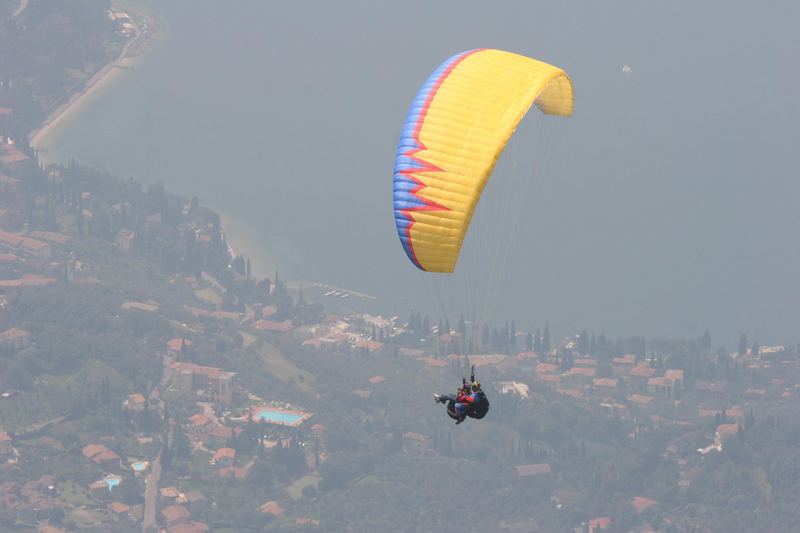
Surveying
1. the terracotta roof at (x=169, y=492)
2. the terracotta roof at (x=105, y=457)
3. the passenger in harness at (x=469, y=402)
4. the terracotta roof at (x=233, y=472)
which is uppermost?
the passenger in harness at (x=469, y=402)

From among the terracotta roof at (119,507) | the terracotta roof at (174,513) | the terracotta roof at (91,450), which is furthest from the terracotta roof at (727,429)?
the terracotta roof at (119,507)

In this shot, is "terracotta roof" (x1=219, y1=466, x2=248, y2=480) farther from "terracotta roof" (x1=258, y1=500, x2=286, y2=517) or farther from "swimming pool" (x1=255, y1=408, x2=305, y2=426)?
"swimming pool" (x1=255, y1=408, x2=305, y2=426)

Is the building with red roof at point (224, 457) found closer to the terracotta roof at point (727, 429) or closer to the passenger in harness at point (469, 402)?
the terracotta roof at point (727, 429)

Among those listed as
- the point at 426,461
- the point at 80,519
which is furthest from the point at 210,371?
the point at 80,519

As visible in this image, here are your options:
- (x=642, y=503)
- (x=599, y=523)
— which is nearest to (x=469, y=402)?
(x=599, y=523)

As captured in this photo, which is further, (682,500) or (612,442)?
(612,442)

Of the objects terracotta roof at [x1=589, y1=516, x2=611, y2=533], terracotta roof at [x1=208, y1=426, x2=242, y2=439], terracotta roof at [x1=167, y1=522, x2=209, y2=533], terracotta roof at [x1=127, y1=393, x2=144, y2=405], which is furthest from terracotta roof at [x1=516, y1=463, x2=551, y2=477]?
terracotta roof at [x1=167, y1=522, x2=209, y2=533]

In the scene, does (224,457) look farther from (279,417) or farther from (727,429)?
(727,429)

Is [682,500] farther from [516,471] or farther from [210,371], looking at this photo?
[210,371]
